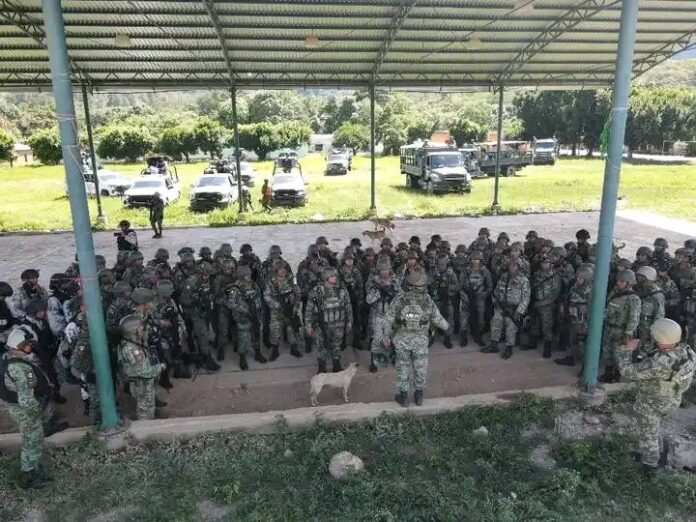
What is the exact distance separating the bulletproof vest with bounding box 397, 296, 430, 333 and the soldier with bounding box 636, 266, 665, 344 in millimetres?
2599

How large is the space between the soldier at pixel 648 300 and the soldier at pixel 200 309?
16.8 ft

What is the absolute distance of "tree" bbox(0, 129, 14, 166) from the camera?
40.4 m

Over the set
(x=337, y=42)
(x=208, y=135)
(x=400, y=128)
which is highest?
(x=337, y=42)

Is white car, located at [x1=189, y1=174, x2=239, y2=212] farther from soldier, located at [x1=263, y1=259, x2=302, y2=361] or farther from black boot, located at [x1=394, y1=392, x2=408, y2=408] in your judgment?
black boot, located at [x1=394, y1=392, x2=408, y2=408]

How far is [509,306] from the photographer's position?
6520 millimetres

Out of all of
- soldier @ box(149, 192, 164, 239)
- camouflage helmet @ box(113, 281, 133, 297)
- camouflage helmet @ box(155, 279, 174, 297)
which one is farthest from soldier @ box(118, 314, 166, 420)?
soldier @ box(149, 192, 164, 239)

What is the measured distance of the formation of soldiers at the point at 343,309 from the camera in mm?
5297

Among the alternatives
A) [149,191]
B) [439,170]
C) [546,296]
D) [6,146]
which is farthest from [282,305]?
[6,146]

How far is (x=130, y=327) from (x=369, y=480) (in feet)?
8.42

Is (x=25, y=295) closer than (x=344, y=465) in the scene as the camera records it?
No

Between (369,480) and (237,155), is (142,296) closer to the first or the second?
(369,480)

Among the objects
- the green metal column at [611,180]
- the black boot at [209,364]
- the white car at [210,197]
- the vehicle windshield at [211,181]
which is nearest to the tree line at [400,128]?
the vehicle windshield at [211,181]

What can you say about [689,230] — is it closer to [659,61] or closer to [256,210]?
[659,61]

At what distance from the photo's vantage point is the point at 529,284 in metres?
6.55
